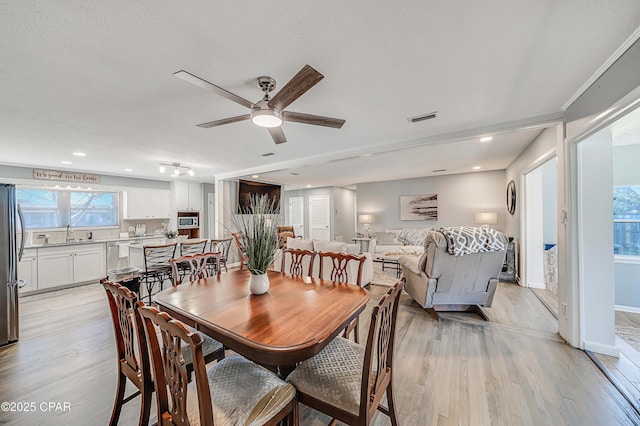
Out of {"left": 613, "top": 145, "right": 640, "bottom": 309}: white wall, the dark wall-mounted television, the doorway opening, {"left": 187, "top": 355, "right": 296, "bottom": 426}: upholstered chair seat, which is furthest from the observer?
the dark wall-mounted television

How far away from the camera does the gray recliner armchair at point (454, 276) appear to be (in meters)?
2.78

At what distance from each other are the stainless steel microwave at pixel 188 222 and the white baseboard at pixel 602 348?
25.4ft

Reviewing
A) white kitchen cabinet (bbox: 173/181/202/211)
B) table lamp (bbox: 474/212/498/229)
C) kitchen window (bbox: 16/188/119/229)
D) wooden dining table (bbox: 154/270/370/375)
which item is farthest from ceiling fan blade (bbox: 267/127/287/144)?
kitchen window (bbox: 16/188/119/229)

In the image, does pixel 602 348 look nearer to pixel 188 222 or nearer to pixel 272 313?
pixel 272 313

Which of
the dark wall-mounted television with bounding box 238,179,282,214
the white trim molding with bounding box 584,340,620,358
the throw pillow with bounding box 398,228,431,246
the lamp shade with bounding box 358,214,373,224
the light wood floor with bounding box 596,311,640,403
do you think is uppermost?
the dark wall-mounted television with bounding box 238,179,282,214

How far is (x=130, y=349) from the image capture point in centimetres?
144

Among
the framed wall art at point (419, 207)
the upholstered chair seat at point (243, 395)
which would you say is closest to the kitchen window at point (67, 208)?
the upholstered chair seat at point (243, 395)

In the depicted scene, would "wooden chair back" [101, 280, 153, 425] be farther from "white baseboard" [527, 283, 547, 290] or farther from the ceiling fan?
"white baseboard" [527, 283, 547, 290]

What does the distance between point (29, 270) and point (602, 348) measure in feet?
25.6

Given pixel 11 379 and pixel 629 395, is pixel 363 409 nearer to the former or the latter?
pixel 629 395

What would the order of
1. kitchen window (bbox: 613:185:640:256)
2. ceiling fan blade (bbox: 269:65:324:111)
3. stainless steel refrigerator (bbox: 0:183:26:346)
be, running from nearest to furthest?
1. ceiling fan blade (bbox: 269:65:324:111)
2. stainless steel refrigerator (bbox: 0:183:26:346)
3. kitchen window (bbox: 613:185:640:256)

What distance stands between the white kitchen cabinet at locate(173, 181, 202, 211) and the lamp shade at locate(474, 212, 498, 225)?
742cm

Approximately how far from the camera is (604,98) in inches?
72.3

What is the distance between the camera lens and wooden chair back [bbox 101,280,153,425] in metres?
1.19
